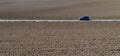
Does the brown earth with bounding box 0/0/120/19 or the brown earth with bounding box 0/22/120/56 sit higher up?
the brown earth with bounding box 0/22/120/56

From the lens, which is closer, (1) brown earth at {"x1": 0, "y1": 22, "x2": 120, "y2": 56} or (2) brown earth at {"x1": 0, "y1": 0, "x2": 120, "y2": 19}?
(1) brown earth at {"x1": 0, "y1": 22, "x2": 120, "y2": 56}

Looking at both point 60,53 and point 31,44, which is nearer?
point 60,53

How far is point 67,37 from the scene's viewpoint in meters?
13.4

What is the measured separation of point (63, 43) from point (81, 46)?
0.92 m

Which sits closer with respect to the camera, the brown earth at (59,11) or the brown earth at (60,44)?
the brown earth at (60,44)

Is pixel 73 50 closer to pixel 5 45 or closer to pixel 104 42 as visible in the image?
pixel 104 42

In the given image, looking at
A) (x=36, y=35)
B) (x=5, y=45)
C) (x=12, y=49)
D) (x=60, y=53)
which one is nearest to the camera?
(x=60, y=53)

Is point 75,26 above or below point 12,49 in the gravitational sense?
below

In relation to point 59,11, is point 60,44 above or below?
above

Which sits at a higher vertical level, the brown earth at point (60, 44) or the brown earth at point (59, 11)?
the brown earth at point (60, 44)

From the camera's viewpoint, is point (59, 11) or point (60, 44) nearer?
point (60, 44)

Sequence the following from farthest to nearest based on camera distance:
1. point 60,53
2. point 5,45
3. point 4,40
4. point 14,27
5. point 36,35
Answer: point 14,27 < point 36,35 < point 4,40 < point 5,45 < point 60,53

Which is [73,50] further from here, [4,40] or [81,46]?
[4,40]

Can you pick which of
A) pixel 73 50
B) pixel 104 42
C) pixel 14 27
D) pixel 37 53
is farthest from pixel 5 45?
pixel 14 27
